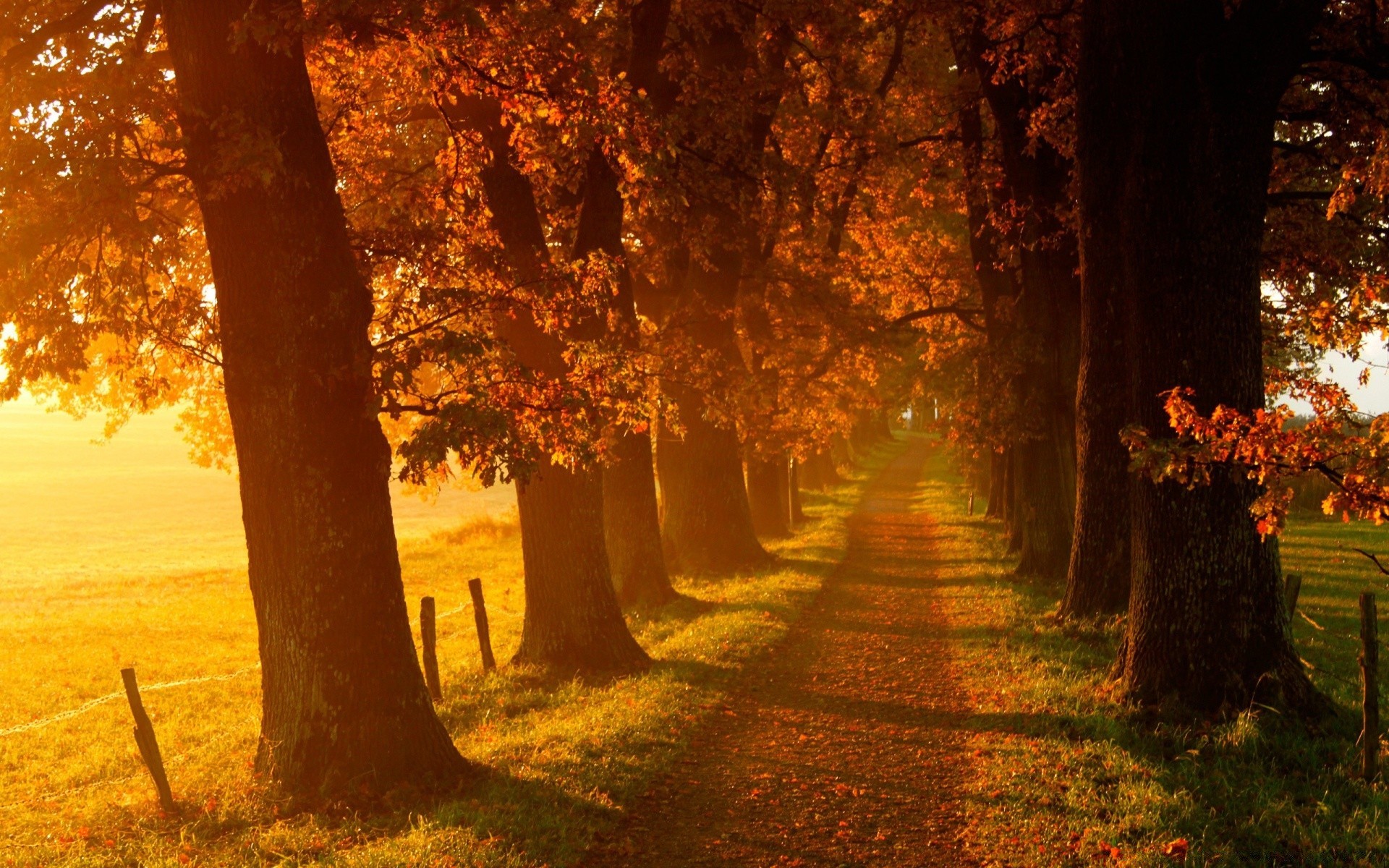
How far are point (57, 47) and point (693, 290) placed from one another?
1234cm

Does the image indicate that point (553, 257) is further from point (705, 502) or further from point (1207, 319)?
point (1207, 319)

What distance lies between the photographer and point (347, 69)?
11.4 meters

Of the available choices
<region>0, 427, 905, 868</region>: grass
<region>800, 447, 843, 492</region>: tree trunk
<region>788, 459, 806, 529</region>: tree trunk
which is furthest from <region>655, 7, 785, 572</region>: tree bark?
<region>800, 447, 843, 492</region>: tree trunk

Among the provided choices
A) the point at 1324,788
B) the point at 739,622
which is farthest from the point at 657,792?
the point at 739,622

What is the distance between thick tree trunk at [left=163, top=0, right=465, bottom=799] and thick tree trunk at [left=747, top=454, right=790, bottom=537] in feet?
63.5

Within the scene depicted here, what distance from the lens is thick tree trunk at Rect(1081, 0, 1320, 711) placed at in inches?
355

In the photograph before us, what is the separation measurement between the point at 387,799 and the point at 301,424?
3.17 m

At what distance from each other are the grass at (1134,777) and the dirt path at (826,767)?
42 cm

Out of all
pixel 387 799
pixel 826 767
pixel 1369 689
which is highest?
pixel 1369 689

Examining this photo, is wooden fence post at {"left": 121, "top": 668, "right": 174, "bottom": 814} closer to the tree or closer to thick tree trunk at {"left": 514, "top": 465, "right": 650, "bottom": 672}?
the tree

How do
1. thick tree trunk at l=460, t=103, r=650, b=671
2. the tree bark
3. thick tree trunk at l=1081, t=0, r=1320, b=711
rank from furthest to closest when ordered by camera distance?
the tree bark
thick tree trunk at l=460, t=103, r=650, b=671
thick tree trunk at l=1081, t=0, r=1320, b=711

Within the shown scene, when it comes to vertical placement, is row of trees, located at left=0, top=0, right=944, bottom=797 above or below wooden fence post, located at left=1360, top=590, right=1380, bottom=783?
above

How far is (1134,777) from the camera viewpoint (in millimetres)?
7887

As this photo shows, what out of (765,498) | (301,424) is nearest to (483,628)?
(301,424)
